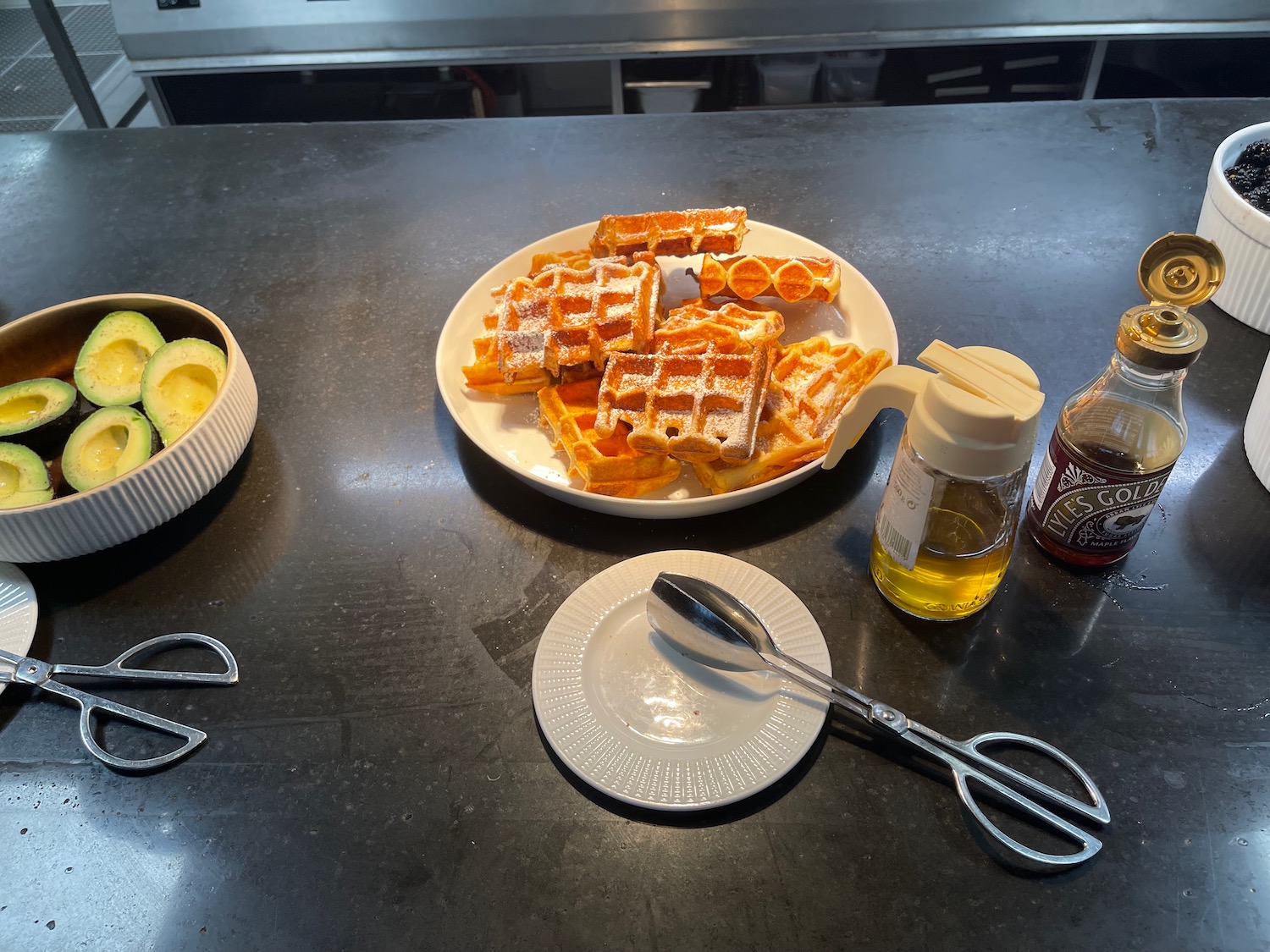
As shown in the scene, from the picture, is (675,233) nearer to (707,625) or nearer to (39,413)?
(707,625)

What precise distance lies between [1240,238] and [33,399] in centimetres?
175

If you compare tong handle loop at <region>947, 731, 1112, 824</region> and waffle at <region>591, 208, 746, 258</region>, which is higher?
waffle at <region>591, 208, 746, 258</region>

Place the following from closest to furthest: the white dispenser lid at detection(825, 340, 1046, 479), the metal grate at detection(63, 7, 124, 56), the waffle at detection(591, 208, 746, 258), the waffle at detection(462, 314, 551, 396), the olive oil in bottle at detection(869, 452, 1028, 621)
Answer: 1. the white dispenser lid at detection(825, 340, 1046, 479)
2. the olive oil in bottle at detection(869, 452, 1028, 621)
3. the waffle at detection(462, 314, 551, 396)
4. the waffle at detection(591, 208, 746, 258)
5. the metal grate at detection(63, 7, 124, 56)

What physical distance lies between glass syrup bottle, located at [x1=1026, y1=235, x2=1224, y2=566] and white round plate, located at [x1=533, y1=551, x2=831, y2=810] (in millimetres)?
330

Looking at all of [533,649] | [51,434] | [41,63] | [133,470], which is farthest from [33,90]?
[533,649]

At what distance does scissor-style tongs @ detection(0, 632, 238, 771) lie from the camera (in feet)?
3.00

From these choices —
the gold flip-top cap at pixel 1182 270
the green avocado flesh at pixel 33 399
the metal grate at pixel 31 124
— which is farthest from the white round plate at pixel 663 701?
the metal grate at pixel 31 124

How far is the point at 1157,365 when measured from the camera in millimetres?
821

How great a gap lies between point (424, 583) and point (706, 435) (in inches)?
16.1

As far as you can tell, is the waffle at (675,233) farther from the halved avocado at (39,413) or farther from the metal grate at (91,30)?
the metal grate at (91,30)

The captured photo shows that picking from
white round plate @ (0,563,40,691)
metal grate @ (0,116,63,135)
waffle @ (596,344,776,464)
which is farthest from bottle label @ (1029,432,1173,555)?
metal grate @ (0,116,63,135)

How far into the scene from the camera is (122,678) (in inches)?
38.6

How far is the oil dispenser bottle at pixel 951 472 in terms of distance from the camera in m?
0.78

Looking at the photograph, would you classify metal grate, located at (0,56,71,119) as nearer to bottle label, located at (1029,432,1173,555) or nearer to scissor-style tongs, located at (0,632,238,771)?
scissor-style tongs, located at (0,632,238,771)
